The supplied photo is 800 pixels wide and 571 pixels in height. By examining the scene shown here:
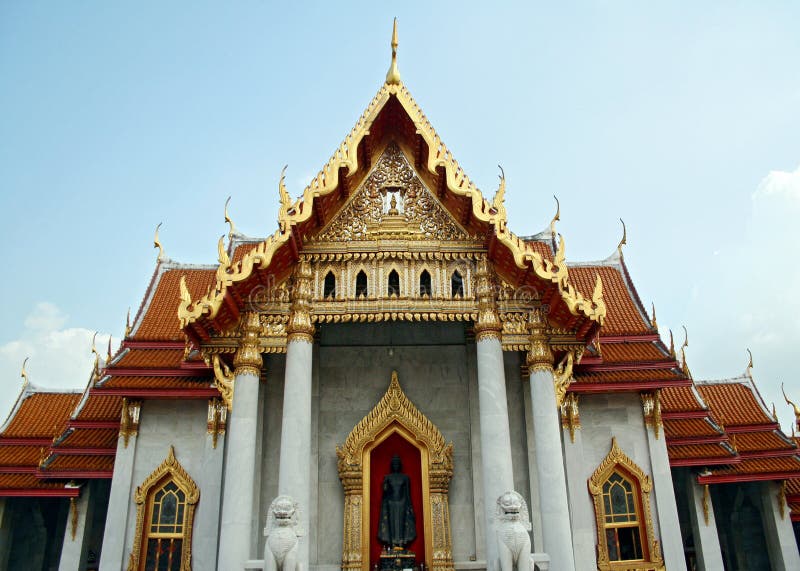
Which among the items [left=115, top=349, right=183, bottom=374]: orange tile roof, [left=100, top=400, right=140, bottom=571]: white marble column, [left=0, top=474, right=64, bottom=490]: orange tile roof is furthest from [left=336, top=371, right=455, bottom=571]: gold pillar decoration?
[left=0, top=474, right=64, bottom=490]: orange tile roof

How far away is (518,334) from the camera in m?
10.5

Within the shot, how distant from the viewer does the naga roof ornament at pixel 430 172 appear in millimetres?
9797

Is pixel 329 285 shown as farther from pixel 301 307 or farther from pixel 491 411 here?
pixel 491 411

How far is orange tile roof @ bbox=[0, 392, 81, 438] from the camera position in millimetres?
16336

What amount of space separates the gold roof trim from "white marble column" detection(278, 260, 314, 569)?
2.94 ft

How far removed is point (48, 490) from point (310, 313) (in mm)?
8108

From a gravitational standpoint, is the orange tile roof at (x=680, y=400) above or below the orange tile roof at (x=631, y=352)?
below

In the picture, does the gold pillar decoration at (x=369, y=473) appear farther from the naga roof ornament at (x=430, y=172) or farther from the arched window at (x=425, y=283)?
the naga roof ornament at (x=430, y=172)

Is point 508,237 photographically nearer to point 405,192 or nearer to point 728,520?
point 405,192

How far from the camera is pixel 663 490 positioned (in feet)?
41.5

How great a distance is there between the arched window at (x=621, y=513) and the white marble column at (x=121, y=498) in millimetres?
8185

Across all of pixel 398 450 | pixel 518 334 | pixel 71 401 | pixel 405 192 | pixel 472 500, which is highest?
pixel 405 192

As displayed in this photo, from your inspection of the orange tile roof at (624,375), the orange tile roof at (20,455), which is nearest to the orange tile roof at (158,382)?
the orange tile roof at (20,455)

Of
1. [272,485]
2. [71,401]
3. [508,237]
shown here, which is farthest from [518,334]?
[71,401]
